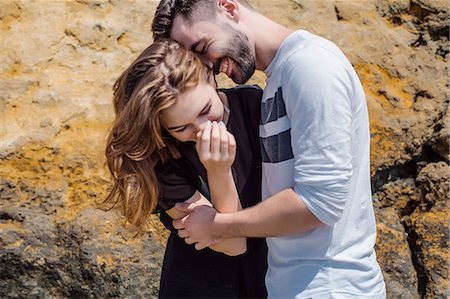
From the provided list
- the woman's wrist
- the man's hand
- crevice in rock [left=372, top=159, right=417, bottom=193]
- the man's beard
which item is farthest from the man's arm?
crevice in rock [left=372, top=159, right=417, bottom=193]

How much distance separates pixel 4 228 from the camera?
3.51 m

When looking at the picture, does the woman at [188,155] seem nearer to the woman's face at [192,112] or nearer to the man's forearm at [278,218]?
the woman's face at [192,112]

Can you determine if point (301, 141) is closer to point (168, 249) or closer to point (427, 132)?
point (168, 249)

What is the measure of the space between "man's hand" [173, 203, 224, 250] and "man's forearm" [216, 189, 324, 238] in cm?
10

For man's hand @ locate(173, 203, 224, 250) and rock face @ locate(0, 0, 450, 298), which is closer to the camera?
man's hand @ locate(173, 203, 224, 250)

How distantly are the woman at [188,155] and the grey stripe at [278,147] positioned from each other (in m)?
0.10

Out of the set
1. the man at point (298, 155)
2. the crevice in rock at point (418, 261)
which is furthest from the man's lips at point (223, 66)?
the crevice in rock at point (418, 261)

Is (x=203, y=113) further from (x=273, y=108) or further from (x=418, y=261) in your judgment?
(x=418, y=261)

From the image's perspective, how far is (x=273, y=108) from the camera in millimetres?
2266

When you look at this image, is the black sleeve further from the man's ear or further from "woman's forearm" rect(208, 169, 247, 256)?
the man's ear

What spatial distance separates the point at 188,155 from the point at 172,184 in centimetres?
10

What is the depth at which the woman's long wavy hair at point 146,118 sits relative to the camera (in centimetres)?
230

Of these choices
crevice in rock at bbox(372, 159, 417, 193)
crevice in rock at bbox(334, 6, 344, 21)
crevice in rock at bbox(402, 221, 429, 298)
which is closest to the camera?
crevice in rock at bbox(402, 221, 429, 298)

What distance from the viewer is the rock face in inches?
138
